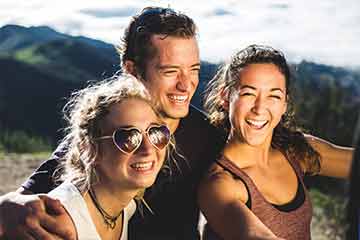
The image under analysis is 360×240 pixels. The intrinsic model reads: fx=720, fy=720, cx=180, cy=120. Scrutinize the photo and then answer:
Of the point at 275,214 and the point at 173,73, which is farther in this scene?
the point at 173,73

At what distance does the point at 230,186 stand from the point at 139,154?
25 cm

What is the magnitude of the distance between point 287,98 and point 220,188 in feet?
1.22

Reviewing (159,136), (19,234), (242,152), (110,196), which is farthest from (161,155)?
(19,234)

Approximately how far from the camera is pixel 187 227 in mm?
2139

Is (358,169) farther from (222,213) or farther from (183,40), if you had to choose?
(183,40)

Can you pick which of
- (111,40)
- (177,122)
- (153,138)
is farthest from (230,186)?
(111,40)

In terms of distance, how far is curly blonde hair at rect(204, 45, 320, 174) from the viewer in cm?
200

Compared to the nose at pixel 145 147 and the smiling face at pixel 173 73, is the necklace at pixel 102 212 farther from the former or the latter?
the smiling face at pixel 173 73

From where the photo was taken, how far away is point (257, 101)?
1955mm

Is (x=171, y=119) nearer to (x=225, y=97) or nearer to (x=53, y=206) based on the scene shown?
(x=225, y=97)

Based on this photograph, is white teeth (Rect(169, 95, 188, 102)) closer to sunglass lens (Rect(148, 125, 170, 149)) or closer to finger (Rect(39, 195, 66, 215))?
sunglass lens (Rect(148, 125, 170, 149))

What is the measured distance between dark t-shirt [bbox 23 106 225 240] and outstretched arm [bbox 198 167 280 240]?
17 cm

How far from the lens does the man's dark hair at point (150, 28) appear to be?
2160 millimetres

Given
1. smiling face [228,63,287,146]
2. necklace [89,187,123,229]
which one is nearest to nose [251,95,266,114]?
smiling face [228,63,287,146]
